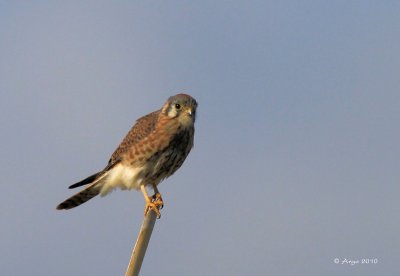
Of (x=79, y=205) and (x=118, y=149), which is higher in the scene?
(x=118, y=149)

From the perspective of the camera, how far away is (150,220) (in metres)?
4.59

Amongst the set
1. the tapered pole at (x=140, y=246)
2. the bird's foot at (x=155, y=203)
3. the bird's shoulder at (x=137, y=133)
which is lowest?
the tapered pole at (x=140, y=246)

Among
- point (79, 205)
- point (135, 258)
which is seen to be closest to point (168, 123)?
point (79, 205)

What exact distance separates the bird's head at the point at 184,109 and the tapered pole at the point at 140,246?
9.19 ft

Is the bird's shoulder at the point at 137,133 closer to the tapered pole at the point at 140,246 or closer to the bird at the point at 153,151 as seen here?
the bird at the point at 153,151

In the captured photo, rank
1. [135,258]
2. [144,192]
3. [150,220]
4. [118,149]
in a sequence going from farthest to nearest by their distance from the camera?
[118,149], [144,192], [150,220], [135,258]

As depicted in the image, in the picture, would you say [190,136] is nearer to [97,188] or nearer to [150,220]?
[97,188]

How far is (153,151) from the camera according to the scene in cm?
741

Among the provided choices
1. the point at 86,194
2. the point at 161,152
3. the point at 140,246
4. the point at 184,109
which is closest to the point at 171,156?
the point at 161,152

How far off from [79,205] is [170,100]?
143cm

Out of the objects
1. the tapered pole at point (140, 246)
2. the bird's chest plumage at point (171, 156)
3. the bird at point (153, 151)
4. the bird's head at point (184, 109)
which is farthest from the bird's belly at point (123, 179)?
the tapered pole at point (140, 246)

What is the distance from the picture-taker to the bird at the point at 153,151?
24.3 ft

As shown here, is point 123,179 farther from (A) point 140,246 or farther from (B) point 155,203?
(A) point 140,246

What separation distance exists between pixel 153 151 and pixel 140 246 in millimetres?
3304
